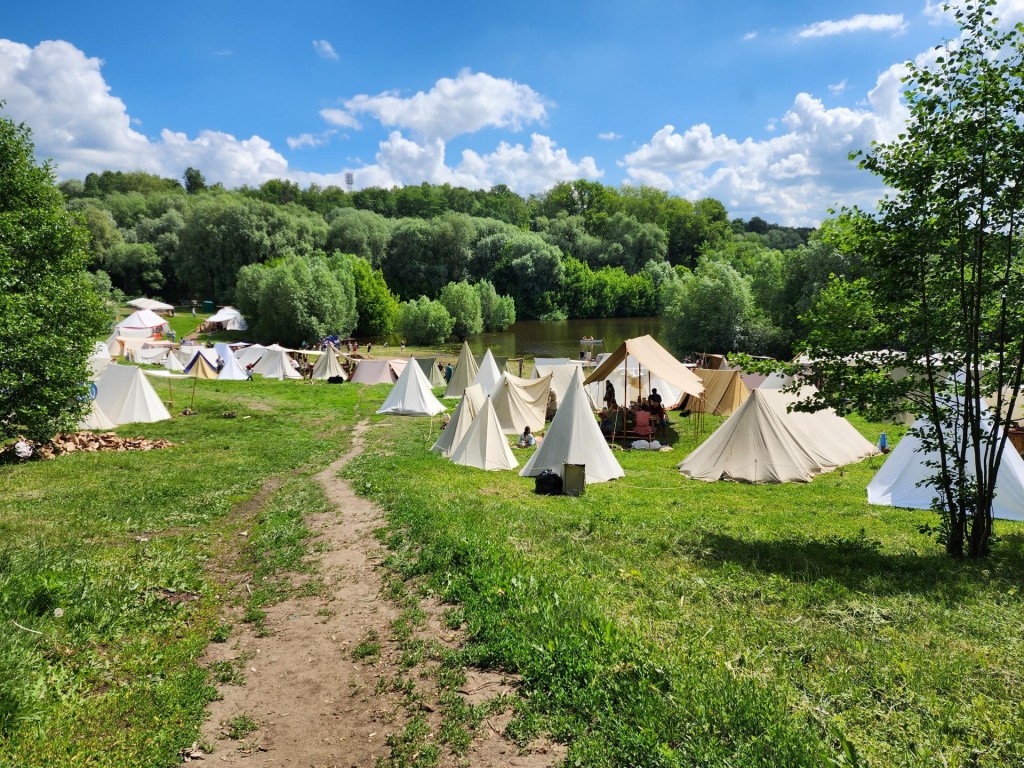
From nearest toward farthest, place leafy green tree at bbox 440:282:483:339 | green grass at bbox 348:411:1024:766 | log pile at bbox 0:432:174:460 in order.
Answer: green grass at bbox 348:411:1024:766
log pile at bbox 0:432:174:460
leafy green tree at bbox 440:282:483:339

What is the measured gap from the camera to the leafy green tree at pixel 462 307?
69438mm

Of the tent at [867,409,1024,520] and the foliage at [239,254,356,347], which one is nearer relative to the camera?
the tent at [867,409,1024,520]

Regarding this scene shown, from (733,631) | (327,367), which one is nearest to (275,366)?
(327,367)

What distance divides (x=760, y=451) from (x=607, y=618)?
39.3ft

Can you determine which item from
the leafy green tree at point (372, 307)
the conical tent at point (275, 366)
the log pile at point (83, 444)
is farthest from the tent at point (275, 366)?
the leafy green tree at point (372, 307)

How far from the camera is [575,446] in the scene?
52.3 feet

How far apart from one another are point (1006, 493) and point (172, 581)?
51.2ft

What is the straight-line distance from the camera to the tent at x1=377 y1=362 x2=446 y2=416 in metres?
27.3

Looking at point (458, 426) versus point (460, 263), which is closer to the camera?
point (458, 426)

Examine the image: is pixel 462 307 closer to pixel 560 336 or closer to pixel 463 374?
pixel 560 336

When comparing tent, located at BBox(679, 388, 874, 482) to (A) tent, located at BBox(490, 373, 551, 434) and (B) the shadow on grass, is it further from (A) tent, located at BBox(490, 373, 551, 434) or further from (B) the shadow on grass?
(A) tent, located at BBox(490, 373, 551, 434)

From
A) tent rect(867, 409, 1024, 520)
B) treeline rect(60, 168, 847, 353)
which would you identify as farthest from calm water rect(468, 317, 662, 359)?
tent rect(867, 409, 1024, 520)

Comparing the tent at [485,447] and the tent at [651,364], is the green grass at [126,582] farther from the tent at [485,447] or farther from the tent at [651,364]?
the tent at [651,364]

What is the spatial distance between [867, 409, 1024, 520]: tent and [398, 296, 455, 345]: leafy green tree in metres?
53.4
